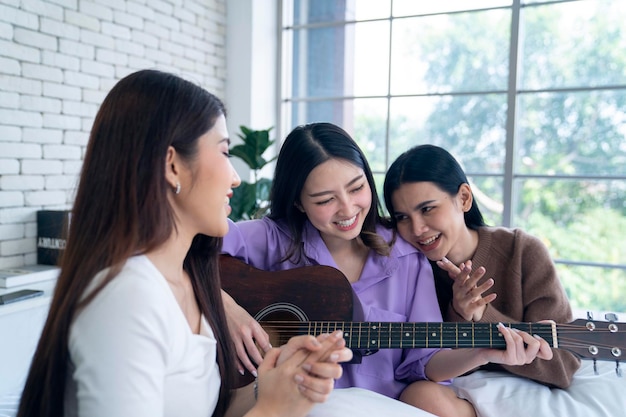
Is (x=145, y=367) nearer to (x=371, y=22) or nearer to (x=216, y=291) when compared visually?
(x=216, y=291)

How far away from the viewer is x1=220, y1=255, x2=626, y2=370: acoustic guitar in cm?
137

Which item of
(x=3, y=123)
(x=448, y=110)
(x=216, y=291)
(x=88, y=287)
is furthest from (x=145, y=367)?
(x=448, y=110)

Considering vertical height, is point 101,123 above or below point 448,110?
below

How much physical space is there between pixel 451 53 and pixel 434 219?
2548mm

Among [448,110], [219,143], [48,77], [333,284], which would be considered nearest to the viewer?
[219,143]

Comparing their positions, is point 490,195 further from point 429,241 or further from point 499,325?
point 499,325

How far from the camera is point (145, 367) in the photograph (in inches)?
34.1

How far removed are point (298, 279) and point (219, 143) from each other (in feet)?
2.33

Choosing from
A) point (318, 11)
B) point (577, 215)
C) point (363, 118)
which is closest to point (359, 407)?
point (577, 215)

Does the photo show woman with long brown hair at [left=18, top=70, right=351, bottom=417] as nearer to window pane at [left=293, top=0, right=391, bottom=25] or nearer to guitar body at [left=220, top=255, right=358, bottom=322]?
guitar body at [left=220, top=255, right=358, bottom=322]

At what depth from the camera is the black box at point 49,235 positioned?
2.74 metres

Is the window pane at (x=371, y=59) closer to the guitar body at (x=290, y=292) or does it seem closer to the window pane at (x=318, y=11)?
the window pane at (x=318, y=11)

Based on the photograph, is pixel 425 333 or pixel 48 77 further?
pixel 48 77

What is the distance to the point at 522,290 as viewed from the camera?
1.74 meters
